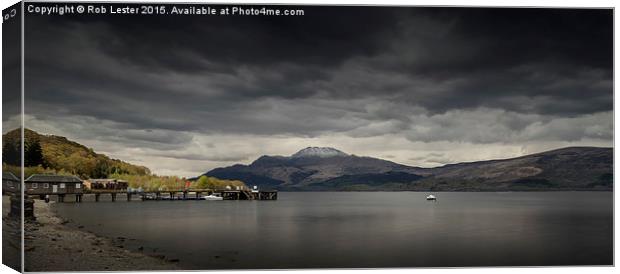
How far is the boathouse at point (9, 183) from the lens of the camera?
35.8 ft

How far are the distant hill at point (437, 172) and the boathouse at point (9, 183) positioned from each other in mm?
4182

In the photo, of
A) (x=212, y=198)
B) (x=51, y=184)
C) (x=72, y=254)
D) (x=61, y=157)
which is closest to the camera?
(x=72, y=254)

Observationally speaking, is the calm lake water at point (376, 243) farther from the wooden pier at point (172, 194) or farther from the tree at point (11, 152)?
the tree at point (11, 152)

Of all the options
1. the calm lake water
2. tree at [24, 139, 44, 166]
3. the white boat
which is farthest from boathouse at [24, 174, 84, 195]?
the white boat

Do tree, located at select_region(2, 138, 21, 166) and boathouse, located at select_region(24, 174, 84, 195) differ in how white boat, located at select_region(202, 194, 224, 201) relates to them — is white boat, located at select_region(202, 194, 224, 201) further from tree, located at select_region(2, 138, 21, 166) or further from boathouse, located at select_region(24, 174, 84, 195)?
tree, located at select_region(2, 138, 21, 166)

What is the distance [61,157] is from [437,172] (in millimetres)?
7052

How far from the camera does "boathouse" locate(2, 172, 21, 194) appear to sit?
1091 centimetres

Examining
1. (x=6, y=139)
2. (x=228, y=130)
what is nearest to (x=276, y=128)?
(x=228, y=130)

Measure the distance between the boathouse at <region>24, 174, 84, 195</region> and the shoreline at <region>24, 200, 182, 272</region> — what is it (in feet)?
1.28

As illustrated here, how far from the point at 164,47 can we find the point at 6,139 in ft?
9.00

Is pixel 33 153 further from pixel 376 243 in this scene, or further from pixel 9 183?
pixel 376 243

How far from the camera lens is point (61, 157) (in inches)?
518

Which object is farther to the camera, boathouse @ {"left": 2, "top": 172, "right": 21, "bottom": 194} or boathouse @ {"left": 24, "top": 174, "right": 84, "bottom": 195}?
boathouse @ {"left": 24, "top": 174, "right": 84, "bottom": 195}

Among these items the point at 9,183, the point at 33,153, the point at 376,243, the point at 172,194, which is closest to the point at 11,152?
the point at 9,183
